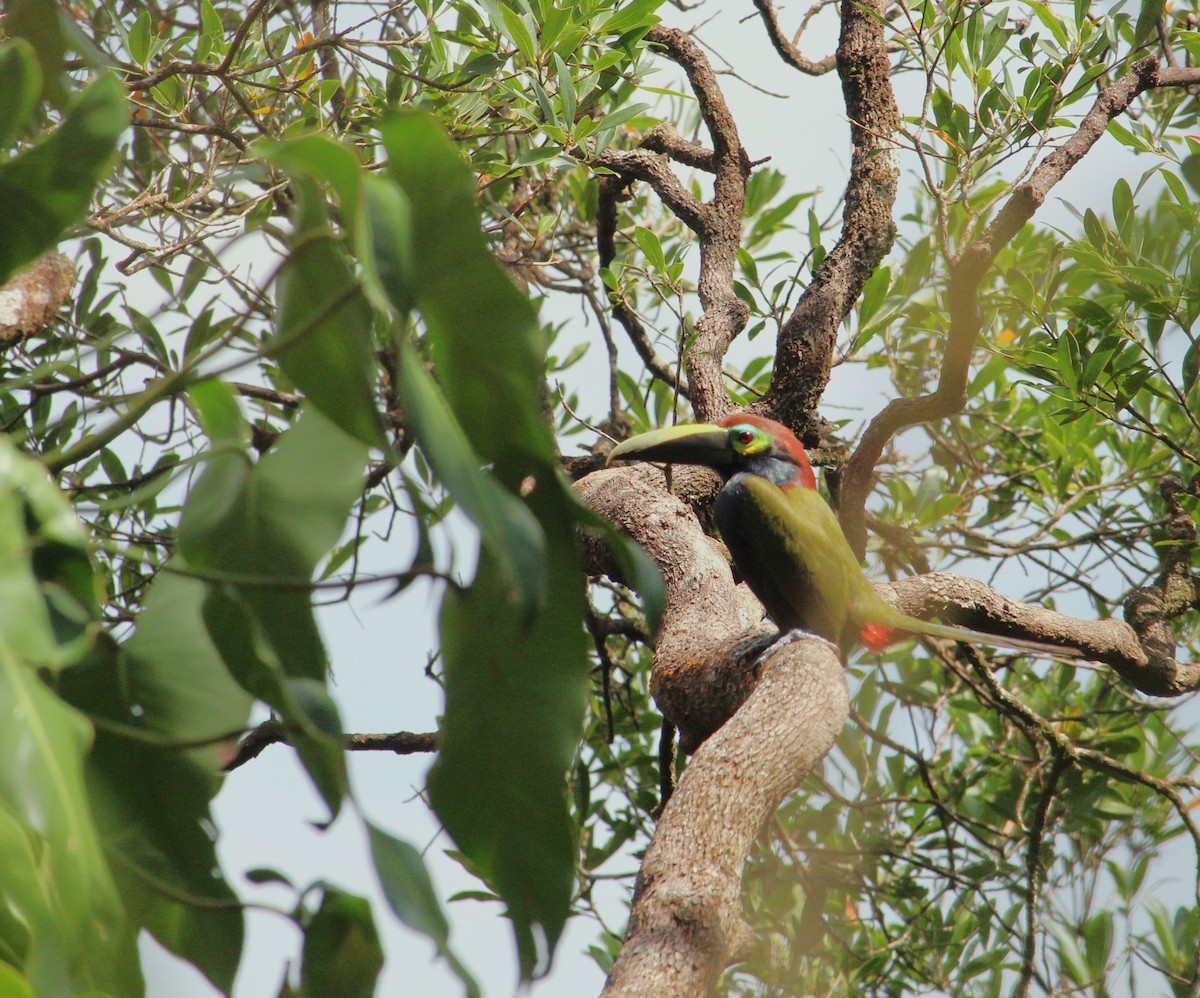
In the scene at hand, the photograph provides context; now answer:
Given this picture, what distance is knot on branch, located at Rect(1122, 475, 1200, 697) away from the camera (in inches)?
133

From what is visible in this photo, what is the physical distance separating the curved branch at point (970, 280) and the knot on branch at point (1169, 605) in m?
0.88

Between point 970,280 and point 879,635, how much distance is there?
3.68 ft

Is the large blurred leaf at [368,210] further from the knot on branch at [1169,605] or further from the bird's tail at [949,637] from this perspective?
the knot on branch at [1169,605]

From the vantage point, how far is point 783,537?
3.31 m

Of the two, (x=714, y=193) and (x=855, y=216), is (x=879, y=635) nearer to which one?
(x=855, y=216)

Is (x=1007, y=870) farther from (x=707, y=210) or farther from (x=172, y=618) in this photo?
(x=172, y=618)

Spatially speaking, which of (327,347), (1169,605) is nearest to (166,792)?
(327,347)

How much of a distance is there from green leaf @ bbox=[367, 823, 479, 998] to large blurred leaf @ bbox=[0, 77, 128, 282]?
2.03ft

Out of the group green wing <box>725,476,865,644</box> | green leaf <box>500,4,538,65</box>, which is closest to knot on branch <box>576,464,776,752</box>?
green wing <box>725,476,865,644</box>

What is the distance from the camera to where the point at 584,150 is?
311 centimetres

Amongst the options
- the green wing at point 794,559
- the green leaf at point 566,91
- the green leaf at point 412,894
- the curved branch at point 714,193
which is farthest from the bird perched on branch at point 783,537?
the green leaf at point 412,894

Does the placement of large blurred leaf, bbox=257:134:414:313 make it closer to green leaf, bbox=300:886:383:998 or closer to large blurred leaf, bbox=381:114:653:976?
large blurred leaf, bbox=381:114:653:976

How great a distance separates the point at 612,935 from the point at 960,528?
207cm

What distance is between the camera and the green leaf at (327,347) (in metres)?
0.83
